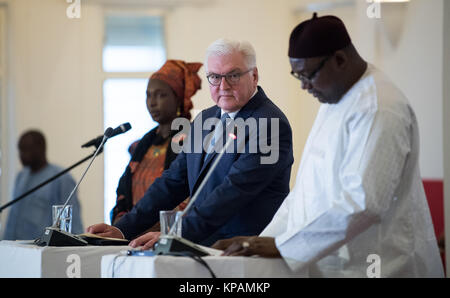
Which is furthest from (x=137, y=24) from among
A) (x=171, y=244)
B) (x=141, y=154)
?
(x=171, y=244)

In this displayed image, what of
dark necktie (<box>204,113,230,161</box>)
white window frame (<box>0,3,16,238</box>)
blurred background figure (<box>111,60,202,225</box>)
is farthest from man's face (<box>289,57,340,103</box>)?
white window frame (<box>0,3,16,238</box>)

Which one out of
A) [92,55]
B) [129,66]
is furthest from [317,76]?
[129,66]

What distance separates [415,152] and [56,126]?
20.0 ft

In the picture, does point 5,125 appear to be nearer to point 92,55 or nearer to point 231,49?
point 92,55

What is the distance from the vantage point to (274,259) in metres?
2.16

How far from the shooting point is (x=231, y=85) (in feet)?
10.2

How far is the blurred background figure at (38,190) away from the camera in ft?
18.7

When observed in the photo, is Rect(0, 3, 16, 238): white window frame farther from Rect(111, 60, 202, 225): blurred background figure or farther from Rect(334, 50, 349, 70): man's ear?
Rect(334, 50, 349, 70): man's ear

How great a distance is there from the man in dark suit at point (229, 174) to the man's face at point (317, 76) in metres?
0.55

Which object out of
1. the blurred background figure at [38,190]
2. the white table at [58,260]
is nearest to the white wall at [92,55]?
the blurred background figure at [38,190]

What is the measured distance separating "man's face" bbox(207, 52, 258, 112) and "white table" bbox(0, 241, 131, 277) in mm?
854

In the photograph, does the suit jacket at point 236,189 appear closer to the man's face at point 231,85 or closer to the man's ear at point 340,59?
the man's face at point 231,85

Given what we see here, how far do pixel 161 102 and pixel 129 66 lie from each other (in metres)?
4.27

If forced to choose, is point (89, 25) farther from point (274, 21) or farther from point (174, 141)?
point (174, 141)
